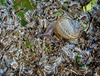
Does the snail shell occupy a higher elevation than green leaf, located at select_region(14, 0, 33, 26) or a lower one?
lower

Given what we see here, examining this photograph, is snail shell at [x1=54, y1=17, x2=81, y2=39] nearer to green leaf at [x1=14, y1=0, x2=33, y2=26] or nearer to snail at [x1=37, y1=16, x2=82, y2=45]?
snail at [x1=37, y1=16, x2=82, y2=45]

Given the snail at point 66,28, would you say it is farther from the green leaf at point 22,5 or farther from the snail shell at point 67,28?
the green leaf at point 22,5

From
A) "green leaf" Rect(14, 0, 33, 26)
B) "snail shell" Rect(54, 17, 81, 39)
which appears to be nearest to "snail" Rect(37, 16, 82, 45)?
"snail shell" Rect(54, 17, 81, 39)

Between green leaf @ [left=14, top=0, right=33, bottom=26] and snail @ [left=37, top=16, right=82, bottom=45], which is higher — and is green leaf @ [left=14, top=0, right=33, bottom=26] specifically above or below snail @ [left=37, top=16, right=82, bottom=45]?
above

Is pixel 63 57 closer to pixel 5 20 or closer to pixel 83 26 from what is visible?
pixel 83 26

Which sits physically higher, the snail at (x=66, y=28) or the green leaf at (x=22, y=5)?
the green leaf at (x=22, y=5)

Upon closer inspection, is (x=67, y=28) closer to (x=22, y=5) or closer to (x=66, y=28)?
(x=66, y=28)

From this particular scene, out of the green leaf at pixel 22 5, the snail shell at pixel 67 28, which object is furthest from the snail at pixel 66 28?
the green leaf at pixel 22 5

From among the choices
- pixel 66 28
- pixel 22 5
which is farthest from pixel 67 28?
pixel 22 5
